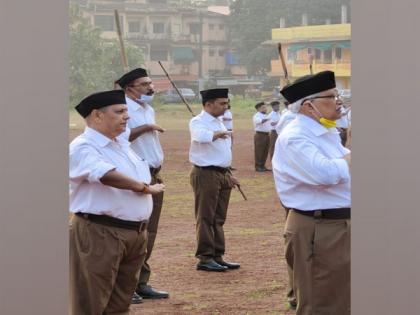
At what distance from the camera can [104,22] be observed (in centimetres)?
2159

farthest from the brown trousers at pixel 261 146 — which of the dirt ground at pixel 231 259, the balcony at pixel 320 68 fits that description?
the balcony at pixel 320 68

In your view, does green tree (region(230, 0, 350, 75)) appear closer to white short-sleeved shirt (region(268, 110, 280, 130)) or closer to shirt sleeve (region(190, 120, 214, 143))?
white short-sleeved shirt (region(268, 110, 280, 130))

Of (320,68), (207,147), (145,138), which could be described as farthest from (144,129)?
(320,68)

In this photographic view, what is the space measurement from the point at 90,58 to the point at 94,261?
15.8 metres

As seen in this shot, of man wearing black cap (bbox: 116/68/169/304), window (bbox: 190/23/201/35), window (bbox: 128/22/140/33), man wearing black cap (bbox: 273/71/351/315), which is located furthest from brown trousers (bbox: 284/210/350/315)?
window (bbox: 190/23/201/35)

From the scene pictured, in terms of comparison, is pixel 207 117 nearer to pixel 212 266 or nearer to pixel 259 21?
pixel 212 266

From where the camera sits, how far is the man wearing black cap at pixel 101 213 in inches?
155

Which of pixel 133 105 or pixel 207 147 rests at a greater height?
pixel 133 105

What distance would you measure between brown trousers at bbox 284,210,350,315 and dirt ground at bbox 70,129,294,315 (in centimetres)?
201

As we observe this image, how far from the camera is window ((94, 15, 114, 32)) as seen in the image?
21303 millimetres

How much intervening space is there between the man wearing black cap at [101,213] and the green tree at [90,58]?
14.3 m

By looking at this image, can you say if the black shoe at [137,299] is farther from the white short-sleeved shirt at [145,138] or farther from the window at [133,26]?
the window at [133,26]
